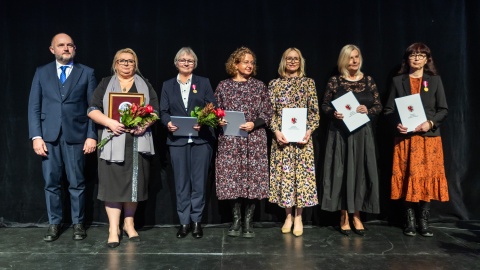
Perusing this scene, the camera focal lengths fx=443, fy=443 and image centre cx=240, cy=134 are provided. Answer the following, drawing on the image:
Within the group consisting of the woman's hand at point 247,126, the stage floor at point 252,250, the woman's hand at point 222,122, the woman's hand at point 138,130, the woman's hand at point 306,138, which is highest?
the woman's hand at point 222,122

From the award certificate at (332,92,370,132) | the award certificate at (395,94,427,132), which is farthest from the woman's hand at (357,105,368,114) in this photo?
the award certificate at (395,94,427,132)

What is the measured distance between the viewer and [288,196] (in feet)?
12.5

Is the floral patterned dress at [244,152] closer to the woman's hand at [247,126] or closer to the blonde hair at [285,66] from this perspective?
the woman's hand at [247,126]

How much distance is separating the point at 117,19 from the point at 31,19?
2.66 ft

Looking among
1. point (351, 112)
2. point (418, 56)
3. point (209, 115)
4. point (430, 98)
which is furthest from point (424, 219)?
point (209, 115)

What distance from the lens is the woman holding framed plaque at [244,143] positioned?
3.73 m

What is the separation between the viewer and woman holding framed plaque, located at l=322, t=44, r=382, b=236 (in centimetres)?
382

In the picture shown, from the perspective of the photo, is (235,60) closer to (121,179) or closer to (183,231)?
(121,179)

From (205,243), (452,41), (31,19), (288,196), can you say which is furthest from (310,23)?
(31,19)

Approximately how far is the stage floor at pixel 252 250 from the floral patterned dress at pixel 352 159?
0.32 m

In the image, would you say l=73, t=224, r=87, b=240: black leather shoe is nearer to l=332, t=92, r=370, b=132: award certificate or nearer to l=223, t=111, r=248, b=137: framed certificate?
l=223, t=111, r=248, b=137: framed certificate

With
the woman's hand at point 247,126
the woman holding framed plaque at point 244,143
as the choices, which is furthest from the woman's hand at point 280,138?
the woman's hand at point 247,126

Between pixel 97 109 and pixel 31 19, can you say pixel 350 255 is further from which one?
pixel 31 19

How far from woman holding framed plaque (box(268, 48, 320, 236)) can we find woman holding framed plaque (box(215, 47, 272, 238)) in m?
0.10
